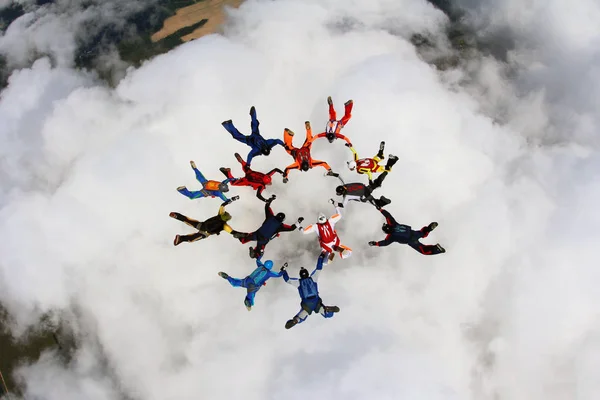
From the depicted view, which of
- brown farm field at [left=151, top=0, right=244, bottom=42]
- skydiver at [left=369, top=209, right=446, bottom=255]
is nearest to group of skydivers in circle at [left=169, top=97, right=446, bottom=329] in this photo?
skydiver at [left=369, top=209, right=446, bottom=255]

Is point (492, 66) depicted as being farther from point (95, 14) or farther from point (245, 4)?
point (95, 14)

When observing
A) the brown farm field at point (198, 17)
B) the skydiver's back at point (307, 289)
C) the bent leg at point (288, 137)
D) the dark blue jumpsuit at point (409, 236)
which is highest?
the brown farm field at point (198, 17)

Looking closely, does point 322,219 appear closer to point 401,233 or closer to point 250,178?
point 401,233

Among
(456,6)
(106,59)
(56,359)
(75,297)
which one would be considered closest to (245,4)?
(106,59)

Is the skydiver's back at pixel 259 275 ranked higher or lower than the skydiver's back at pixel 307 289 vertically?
higher

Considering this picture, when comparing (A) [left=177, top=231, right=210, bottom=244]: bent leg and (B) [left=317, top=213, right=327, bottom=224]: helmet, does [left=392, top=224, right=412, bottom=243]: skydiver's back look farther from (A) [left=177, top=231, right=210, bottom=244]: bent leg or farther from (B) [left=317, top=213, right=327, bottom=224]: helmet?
(A) [left=177, top=231, right=210, bottom=244]: bent leg

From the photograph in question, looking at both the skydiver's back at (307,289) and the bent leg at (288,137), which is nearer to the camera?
the skydiver's back at (307,289)

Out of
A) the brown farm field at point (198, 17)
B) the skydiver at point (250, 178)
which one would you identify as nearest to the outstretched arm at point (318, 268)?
the skydiver at point (250, 178)

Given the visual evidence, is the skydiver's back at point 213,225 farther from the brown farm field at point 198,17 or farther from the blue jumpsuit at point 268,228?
the brown farm field at point 198,17
